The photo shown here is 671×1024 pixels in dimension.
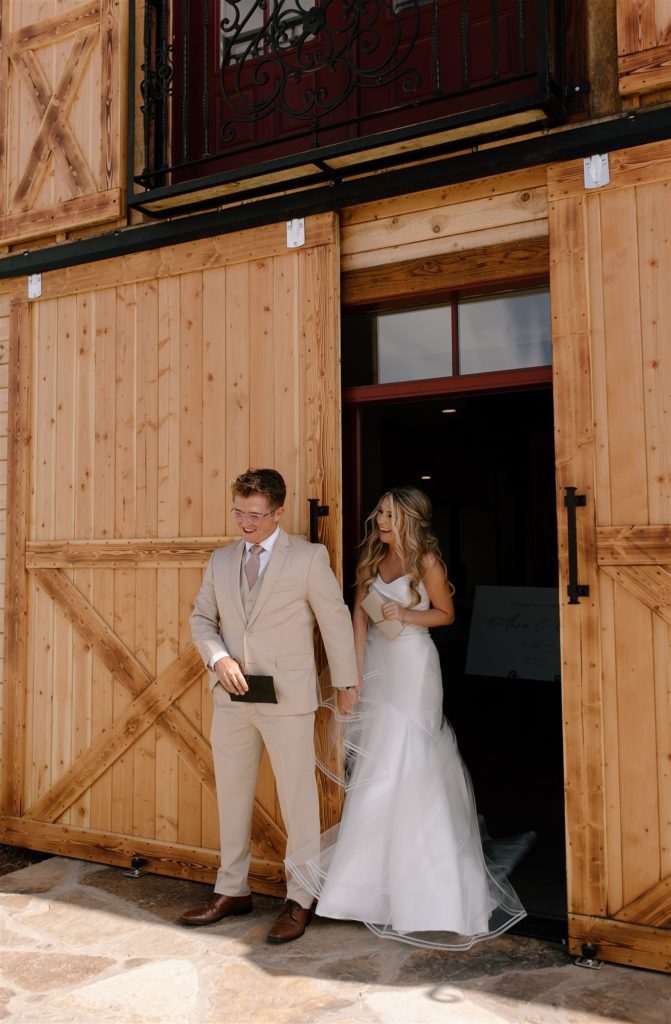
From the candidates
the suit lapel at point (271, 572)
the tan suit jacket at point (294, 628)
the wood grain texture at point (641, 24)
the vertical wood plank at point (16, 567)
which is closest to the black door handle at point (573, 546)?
the tan suit jacket at point (294, 628)

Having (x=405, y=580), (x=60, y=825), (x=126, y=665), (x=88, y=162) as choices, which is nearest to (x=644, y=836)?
(x=405, y=580)

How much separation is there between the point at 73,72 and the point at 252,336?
2.25 meters

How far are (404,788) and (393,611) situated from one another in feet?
2.69

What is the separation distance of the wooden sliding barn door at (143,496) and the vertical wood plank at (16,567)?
12 millimetres

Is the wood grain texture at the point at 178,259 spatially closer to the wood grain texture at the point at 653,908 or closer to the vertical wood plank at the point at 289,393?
the vertical wood plank at the point at 289,393

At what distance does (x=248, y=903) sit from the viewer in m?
4.23

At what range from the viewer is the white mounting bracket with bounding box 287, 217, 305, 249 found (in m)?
4.58

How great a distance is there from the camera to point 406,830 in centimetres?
393

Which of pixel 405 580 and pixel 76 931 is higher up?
pixel 405 580

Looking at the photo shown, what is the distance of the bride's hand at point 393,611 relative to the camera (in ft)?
14.0

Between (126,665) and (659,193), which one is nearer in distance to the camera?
(659,193)

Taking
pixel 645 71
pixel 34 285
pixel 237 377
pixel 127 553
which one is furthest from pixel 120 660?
pixel 645 71

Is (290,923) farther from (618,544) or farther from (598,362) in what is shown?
(598,362)

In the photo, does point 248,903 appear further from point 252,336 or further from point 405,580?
point 252,336
